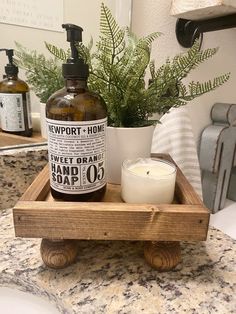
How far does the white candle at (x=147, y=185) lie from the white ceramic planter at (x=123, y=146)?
4 cm

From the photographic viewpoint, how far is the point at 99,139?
29 centimetres

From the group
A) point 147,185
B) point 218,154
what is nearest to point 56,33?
point 147,185

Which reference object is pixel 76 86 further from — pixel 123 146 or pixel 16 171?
pixel 16 171

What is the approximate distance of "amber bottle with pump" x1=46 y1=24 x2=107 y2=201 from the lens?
0.88ft

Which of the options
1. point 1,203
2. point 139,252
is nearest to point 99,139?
point 139,252

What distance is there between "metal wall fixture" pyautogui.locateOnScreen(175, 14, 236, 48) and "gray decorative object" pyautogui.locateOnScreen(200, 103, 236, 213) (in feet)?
0.78

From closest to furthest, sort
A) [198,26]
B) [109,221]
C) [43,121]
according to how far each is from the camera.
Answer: [109,221], [43,121], [198,26]

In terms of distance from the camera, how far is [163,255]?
11.3 inches

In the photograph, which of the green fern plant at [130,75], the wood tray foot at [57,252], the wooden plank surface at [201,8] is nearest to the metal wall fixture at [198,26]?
the wooden plank surface at [201,8]

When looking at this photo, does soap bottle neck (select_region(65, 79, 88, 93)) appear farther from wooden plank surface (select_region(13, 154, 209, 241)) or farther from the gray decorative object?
the gray decorative object

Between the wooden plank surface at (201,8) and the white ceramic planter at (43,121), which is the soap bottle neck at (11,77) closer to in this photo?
the white ceramic planter at (43,121)

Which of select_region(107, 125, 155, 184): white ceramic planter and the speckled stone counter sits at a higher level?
select_region(107, 125, 155, 184): white ceramic planter

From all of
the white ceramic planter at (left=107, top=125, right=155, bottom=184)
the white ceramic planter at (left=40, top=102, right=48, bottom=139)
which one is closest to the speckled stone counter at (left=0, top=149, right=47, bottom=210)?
the white ceramic planter at (left=40, top=102, right=48, bottom=139)

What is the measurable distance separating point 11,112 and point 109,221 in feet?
1.02
